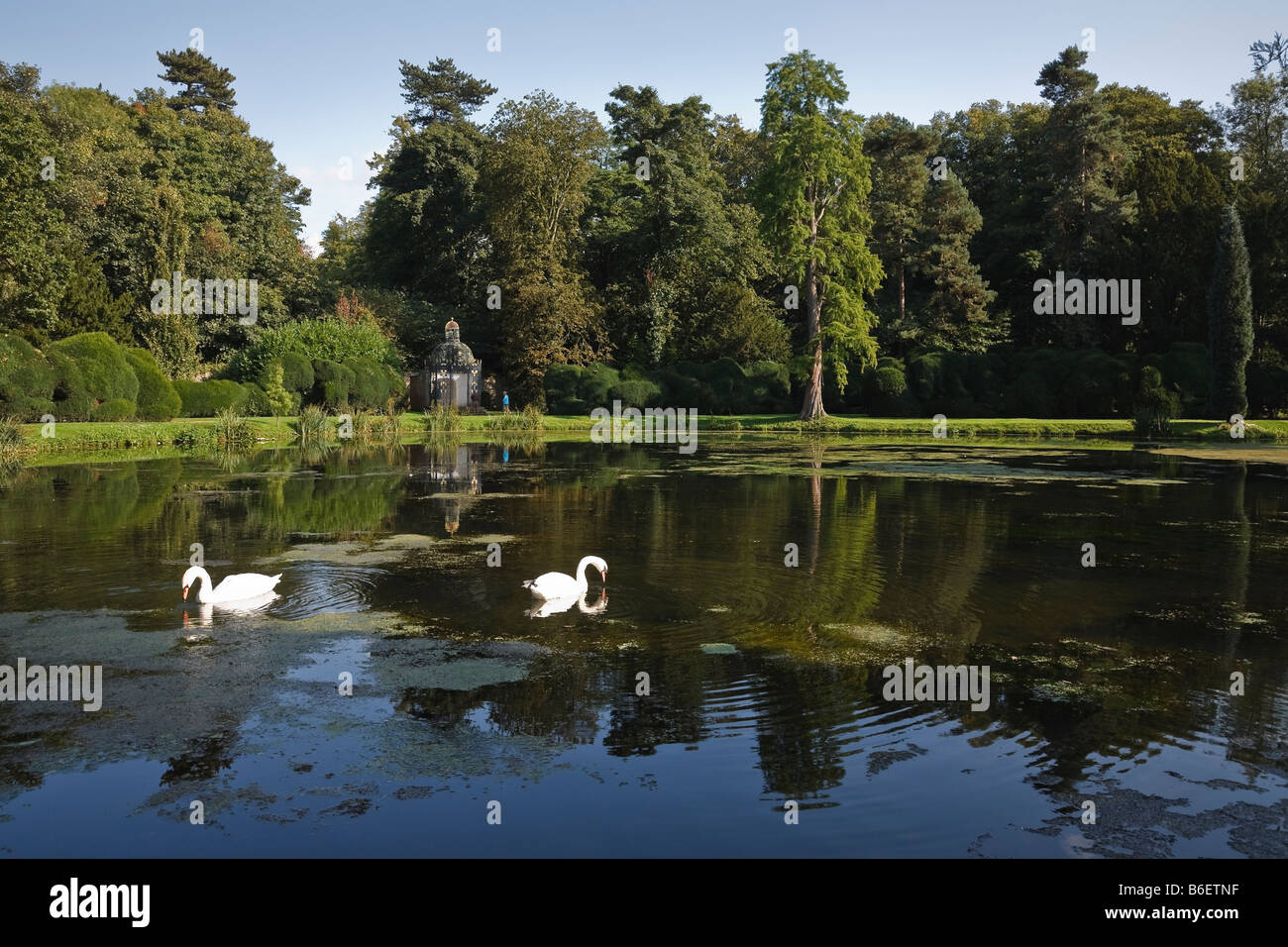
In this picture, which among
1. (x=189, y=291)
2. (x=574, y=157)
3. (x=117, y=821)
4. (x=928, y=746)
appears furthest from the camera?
(x=574, y=157)

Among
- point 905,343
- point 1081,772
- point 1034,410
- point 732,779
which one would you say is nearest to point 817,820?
point 732,779

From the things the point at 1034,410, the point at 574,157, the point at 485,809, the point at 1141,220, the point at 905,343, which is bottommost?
the point at 485,809

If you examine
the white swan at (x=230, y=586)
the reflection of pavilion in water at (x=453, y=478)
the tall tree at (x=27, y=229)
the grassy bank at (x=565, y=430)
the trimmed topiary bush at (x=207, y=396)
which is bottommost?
the white swan at (x=230, y=586)

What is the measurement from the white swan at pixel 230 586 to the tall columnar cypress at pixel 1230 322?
39077 mm

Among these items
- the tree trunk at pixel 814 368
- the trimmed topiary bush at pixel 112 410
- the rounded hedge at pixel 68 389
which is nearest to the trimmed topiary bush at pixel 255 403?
the trimmed topiary bush at pixel 112 410

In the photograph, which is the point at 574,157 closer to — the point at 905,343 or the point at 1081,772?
the point at 905,343

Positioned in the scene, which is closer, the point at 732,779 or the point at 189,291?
the point at 732,779

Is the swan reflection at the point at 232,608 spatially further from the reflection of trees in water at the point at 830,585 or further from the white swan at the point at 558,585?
the white swan at the point at 558,585

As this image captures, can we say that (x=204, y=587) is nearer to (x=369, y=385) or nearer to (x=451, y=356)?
(x=369, y=385)

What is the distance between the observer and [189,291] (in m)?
42.6

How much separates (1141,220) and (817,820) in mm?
50989

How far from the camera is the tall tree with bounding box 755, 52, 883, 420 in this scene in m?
42.7

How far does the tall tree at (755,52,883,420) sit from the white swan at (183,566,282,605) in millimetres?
35020

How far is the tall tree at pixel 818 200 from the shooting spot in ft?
140
